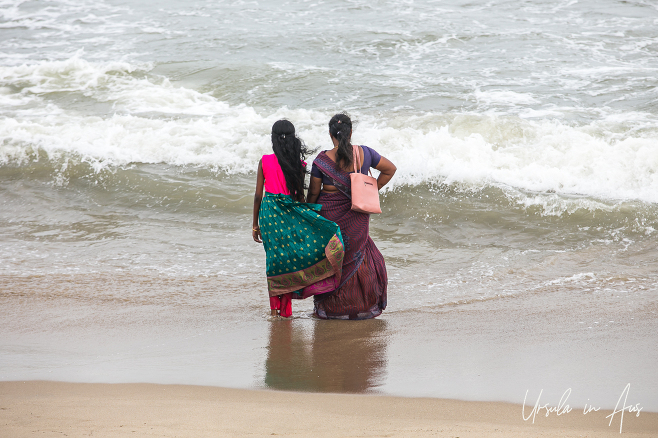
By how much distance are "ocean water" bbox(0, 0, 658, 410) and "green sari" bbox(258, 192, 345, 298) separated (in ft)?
1.05

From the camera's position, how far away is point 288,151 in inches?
152

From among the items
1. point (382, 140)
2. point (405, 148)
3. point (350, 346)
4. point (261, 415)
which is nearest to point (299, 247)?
point (350, 346)

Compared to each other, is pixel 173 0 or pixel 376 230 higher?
pixel 173 0

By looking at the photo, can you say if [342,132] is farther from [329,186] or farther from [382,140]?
[382,140]

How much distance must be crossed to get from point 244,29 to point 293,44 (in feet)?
6.26

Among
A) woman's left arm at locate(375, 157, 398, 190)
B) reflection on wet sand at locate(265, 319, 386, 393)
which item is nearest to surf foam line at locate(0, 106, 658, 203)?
woman's left arm at locate(375, 157, 398, 190)

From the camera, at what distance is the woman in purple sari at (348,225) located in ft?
12.8

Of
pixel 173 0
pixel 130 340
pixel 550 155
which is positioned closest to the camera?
pixel 130 340

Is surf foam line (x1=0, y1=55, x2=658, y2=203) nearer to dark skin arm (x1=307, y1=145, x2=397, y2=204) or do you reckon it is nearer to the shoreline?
dark skin arm (x1=307, y1=145, x2=397, y2=204)

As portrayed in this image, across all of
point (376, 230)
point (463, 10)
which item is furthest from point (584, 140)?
point (463, 10)

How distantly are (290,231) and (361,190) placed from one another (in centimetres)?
56

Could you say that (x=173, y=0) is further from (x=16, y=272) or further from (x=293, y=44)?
(x=16, y=272)

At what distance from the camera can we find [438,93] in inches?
398

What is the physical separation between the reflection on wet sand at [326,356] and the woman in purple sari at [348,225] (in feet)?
0.42
